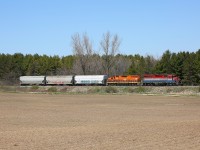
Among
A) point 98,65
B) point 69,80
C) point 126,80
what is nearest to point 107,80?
point 126,80

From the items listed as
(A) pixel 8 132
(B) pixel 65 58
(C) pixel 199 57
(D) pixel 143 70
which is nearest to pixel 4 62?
(B) pixel 65 58

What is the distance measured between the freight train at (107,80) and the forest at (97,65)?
9.01m

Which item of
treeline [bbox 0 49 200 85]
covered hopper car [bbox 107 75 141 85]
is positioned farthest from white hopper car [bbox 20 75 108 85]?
treeline [bbox 0 49 200 85]

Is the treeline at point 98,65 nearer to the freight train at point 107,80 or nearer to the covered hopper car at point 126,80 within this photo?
the freight train at point 107,80

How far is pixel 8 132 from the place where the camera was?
21.1m

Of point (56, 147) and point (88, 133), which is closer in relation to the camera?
point (56, 147)

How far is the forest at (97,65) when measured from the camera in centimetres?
11122

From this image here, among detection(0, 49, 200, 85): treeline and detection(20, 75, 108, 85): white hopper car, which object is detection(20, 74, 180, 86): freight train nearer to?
detection(20, 75, 108, 85): white hopper car

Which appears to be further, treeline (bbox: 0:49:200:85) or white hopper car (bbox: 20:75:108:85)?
treeline (bbox: 0:49:200:85)

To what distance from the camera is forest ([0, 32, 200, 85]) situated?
111m

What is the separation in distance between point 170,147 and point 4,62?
5756 inches

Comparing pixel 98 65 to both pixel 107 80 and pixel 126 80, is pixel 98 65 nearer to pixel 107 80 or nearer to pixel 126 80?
pixel 107 80

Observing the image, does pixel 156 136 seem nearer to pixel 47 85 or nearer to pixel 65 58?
pixel 47 85

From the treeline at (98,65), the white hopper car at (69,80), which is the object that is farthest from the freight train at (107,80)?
the treeline at (98,65)
